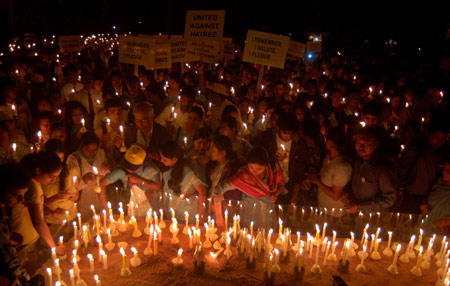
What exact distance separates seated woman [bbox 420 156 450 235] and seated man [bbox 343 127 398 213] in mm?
475

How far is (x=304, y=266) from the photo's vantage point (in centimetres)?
385

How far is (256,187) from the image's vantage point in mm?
4598

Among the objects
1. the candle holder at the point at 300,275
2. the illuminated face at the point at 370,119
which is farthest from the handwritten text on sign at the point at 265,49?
the candle holder at the point at 300,275

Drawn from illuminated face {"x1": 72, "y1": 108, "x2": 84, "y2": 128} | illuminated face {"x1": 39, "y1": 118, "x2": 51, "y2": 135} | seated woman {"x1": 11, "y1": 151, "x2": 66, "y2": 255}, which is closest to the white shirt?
illuminated face {"x1": 72, "y1": 108, "x2": 84, "y2": 128}

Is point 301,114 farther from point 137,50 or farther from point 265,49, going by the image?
point 137,50

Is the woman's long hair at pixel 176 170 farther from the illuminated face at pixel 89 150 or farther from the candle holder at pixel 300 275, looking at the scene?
the candle holder at pixel 300 275

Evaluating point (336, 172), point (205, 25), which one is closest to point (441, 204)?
point (336, 172)

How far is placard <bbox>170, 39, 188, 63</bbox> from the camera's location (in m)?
9.19

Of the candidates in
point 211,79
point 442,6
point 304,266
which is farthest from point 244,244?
point 442,6

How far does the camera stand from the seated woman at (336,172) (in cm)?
472

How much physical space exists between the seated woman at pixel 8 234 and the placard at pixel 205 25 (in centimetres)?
620

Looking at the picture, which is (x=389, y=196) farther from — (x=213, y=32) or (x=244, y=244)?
(x=213, y=32)

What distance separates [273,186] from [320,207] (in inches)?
34.0

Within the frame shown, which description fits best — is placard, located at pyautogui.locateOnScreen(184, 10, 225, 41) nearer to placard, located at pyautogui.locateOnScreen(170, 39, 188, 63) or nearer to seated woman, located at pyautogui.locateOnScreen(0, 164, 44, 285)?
placard, located at pyautogui.locateOnScreen(170, 39, 188, 63)
